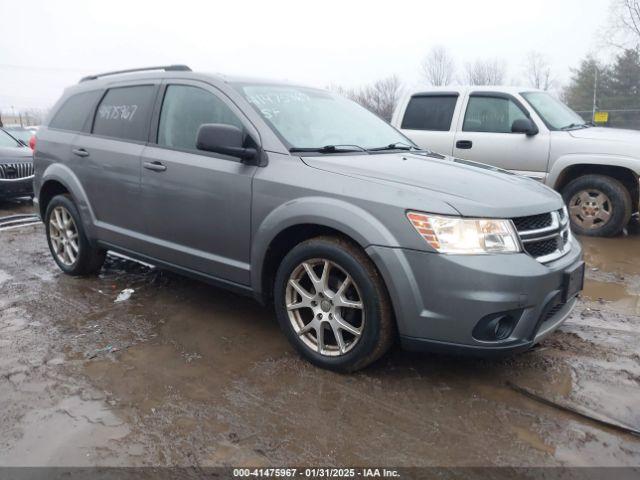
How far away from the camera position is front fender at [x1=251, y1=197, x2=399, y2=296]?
274 centimetres

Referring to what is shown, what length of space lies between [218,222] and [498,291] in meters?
1.81

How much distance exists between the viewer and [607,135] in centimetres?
639

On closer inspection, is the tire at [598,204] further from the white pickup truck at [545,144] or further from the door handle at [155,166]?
the door handle at [155,166]

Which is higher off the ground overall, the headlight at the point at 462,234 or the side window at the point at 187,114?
the side window at the point at 187,114

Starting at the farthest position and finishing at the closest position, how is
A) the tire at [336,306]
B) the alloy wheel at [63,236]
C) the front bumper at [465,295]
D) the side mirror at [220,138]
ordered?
the alloy wheel at [63,236]
the side mirror at [220,138]
the tire at [336,306]
the front bumper at [465,295]

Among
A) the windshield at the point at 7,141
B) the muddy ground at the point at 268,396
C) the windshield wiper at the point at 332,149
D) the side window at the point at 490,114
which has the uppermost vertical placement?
the side window at the point at 490,114

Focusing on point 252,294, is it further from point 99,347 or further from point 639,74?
point 639,74

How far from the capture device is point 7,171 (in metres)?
9.23

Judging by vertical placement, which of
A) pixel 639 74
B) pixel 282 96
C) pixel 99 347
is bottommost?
pixel 99 347

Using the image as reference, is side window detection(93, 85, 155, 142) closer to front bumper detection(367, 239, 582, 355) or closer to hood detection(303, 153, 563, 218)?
hood detection(303, 153, 563, 218)

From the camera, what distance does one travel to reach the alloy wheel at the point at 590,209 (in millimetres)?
6416

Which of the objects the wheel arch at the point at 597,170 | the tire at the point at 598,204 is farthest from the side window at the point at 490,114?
the tire at the point at 598,204

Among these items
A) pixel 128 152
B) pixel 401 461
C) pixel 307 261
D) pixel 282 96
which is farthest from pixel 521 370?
pixel 128 152

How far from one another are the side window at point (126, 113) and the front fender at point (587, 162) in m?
4.76
